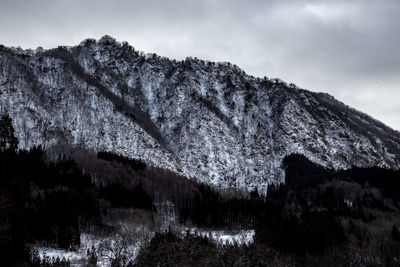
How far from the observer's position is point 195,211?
116m

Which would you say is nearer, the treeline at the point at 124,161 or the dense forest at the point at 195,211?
the dense forest at the point at 195,211

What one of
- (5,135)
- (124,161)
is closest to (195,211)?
(124,161)

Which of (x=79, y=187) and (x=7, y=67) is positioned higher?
(x=7, y=67)

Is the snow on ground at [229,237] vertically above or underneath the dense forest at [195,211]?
underneath

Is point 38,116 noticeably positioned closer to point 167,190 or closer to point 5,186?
point 167,190

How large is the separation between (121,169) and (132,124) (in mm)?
51008

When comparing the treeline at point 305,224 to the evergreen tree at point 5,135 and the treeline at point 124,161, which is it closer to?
the evergreen tree at point 5,135

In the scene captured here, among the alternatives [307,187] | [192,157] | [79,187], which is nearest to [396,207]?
[307,187]

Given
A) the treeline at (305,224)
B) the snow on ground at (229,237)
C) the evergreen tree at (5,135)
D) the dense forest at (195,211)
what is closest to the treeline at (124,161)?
the dense forest at (195,211)

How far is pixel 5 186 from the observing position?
4516 centimetres

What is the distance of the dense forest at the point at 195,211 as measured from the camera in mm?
45375

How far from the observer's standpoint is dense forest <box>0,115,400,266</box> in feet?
149

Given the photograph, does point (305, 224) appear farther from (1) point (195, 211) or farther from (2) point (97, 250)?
(2) point (97, 250)

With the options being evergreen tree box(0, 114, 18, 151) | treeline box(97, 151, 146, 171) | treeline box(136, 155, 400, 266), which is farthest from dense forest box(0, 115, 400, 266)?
treeline box(97, 151, 146, 171)
